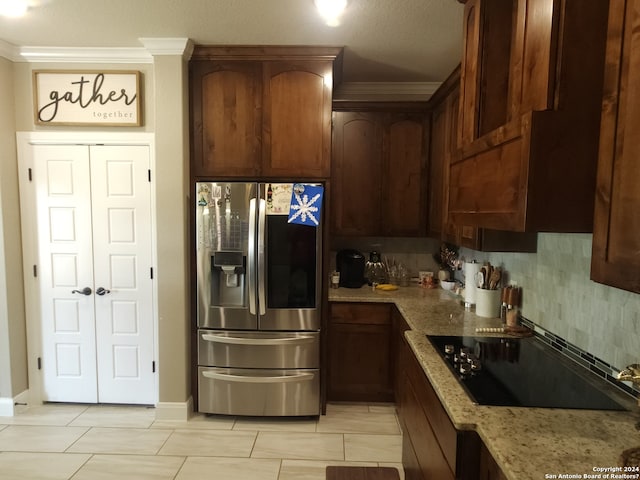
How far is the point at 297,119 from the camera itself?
9.04 feet

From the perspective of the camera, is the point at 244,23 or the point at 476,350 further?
the point at 244,23

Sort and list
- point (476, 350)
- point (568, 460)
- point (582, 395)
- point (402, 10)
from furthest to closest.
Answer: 1. point (402, 10)
2. point (476, 350)
3. point (582, 395)
4. point (568, 460)

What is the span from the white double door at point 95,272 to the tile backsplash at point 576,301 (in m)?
2.63

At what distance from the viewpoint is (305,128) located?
9.05 feet

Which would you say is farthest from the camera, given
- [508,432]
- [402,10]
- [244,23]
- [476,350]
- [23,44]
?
[23,44]

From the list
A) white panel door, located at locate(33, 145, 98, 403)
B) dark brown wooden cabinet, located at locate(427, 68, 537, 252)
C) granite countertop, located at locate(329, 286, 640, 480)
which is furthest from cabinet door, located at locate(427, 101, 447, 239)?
white panel door, located at locate(33, 145, 98, 403)

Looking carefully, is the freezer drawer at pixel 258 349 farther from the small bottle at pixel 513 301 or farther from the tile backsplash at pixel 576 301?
the tile backsplash at pixel 576 301

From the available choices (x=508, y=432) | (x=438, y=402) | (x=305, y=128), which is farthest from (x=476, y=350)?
(x=305, y=128)

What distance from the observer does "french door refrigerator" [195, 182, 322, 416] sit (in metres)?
2.71

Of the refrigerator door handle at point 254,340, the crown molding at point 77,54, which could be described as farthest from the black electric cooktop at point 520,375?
the crown molding at point 77,54

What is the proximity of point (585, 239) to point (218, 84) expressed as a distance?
8.05ft

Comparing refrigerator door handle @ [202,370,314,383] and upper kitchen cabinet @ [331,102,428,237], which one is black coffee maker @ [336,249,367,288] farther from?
refrigerator door handle @ [202,370,314,383]

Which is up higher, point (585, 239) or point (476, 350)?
point (585, 239)

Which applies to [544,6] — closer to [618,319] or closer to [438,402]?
[618,319]
